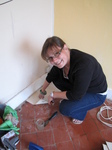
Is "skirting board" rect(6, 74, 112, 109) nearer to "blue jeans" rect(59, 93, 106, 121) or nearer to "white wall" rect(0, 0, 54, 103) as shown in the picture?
"white wall" rect(0, 0, 54, 103)

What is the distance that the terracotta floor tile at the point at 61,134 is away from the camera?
117 centimetres

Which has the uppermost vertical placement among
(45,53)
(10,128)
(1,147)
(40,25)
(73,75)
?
(40,25)

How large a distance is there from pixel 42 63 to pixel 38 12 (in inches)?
20.6

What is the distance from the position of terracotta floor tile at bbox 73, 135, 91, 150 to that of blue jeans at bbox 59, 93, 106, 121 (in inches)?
6.3

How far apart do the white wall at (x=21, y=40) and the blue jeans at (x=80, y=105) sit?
48 cm

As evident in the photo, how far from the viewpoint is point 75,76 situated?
3.42 ft

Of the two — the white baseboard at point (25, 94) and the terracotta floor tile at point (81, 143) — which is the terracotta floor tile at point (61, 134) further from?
the white baseboard at point (25, 94)

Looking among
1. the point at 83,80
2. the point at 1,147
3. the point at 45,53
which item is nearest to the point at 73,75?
the point at 83,80

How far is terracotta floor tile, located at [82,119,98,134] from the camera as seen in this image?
125 cm

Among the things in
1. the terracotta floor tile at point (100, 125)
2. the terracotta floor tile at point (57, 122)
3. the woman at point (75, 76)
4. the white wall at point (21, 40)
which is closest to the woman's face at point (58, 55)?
the woman at point (75, 76)

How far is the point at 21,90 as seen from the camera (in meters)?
1.44

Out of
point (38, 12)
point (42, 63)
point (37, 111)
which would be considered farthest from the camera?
point (42, 63)

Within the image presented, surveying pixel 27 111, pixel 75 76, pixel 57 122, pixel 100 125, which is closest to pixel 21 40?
pixel 75 76

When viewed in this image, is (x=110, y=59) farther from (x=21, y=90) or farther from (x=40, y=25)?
(x=21, y=90)
